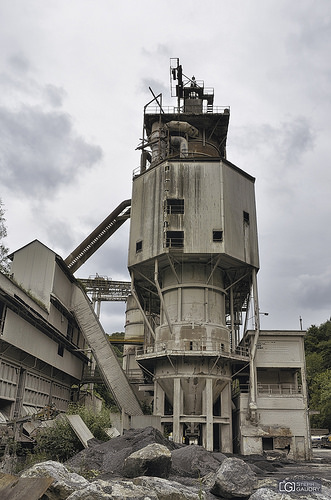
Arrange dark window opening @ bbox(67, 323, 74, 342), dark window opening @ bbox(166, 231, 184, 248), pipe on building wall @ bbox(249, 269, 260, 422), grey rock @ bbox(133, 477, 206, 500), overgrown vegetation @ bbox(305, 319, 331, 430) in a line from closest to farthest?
grey rock @ bbox(133, 477, 206, 500), pipe on building wall @ bbox(249, 269, 260, 422), dark window opening @ bbox(166, 231, 184, 248), dark window opening @ bbox(67, 323, 74, 342), overgrown vegetation @ bbox(305, 319, 331, 430)

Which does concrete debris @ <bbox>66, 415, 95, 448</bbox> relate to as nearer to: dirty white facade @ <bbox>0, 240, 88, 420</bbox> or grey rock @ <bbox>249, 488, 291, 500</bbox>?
dirty white facade @ <bbox>0, 240, 88, 420</bbox>

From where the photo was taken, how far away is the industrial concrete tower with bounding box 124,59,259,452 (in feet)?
86.8

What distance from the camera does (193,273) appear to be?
28734 millimetres

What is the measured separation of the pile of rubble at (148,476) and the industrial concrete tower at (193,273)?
993 centimetres

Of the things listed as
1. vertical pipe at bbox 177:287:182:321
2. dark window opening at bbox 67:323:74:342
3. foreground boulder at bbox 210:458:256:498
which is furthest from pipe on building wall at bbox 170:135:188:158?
foreground boulder at bbox 210:458:256:498

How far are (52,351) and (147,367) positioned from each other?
20.6 ft

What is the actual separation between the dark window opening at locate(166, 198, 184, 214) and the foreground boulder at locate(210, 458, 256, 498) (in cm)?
2044

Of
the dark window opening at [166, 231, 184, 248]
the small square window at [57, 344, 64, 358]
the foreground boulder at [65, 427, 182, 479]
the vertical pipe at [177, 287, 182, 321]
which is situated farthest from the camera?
the small square window at [57, 344, 64, 358]

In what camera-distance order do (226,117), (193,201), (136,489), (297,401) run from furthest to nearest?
(226,117) < (193,201) < (297,401) < (136,489)

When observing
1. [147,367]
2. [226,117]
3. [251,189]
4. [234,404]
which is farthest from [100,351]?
[226,117]

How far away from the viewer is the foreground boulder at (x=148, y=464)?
10430 millimetres

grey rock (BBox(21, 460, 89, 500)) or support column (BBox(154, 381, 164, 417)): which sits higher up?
support column (BBox(154, 381, 164, 417))

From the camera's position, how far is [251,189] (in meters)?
31.8

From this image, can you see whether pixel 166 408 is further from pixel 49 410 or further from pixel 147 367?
pixel 49 410
